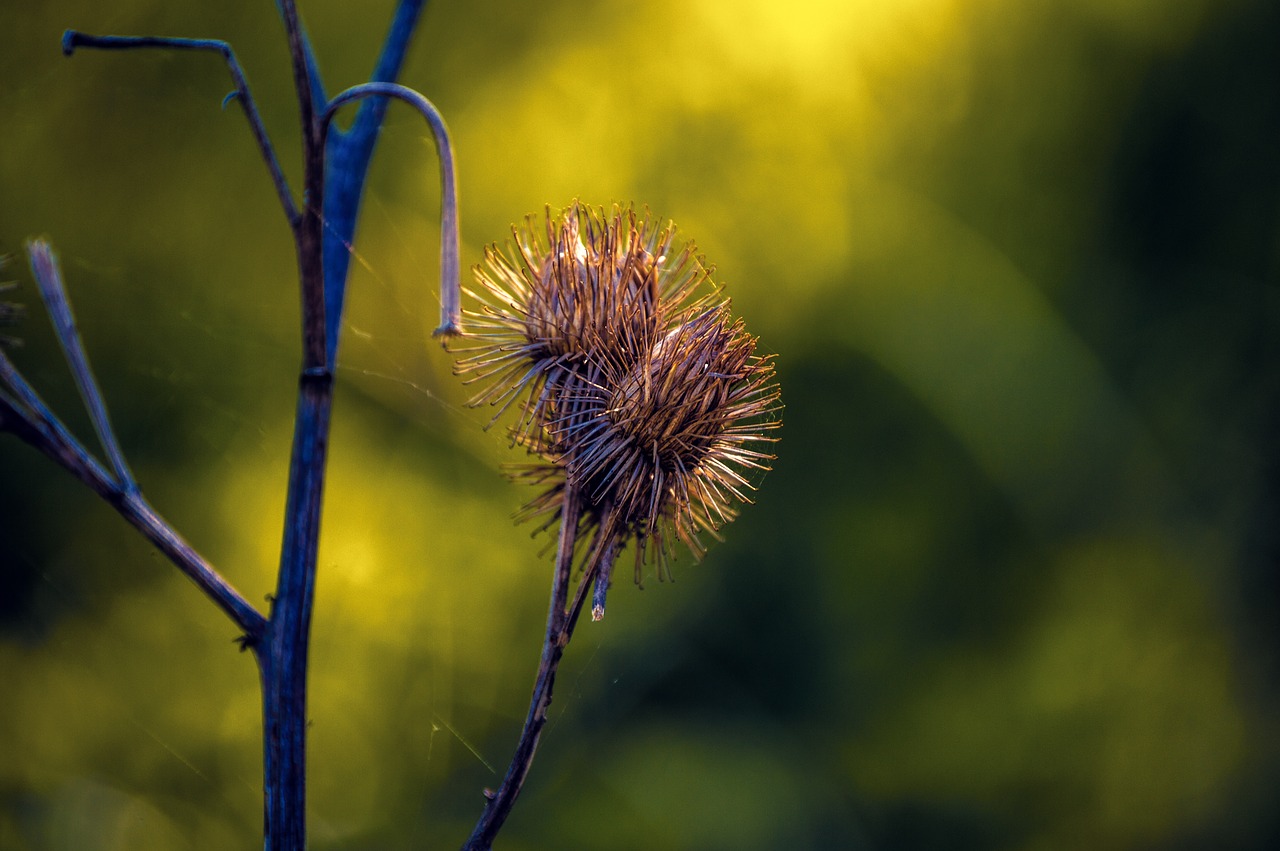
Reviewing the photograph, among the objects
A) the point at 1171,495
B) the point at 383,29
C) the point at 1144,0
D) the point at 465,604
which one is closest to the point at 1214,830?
the point at 1171,495

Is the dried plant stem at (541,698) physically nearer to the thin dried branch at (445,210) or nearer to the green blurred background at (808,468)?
the thin dried branch at (445,210)

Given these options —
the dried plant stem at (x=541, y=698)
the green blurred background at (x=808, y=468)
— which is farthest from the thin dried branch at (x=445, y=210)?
the green blurred background at (x=808, y=468)

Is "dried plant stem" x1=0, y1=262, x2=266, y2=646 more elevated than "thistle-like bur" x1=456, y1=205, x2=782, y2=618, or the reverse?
"thistle-like bur" x1=456, y1=205, x2=782, y2=618

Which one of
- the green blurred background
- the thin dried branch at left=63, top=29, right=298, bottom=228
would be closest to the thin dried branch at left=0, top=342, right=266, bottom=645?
→ the thin dried branch at left=63, top=29, right=298, bottom=228

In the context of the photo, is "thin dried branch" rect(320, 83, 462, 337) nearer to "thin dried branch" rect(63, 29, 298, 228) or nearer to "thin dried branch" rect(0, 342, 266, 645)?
"thin dried branch" rect(63, 29, 298, 228)

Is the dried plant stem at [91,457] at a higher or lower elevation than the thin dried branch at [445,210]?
lower

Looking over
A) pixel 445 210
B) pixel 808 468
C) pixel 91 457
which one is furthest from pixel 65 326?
pixel 808 468
